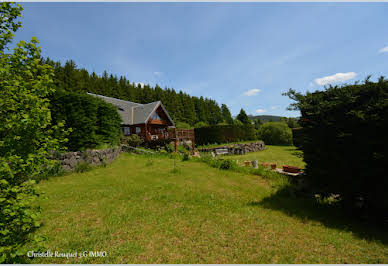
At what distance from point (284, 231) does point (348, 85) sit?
453 centimetres

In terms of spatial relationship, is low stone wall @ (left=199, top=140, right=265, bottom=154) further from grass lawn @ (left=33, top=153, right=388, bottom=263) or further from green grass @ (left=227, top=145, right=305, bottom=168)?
grass lawn @ (left=33, top=153, right=388, bottom=263)

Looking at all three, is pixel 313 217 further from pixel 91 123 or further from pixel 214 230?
pixel 91 123

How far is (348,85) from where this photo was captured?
490 centimetres

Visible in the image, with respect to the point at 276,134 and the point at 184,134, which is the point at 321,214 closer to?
the point at 184,134

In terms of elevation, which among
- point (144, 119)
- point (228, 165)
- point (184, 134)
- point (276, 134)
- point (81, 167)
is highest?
point (144, 119)

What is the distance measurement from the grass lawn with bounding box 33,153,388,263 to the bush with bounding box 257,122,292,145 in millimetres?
24886

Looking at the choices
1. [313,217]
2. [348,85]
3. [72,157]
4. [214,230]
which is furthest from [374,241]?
[72,157]

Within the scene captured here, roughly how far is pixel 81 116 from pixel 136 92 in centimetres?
4861

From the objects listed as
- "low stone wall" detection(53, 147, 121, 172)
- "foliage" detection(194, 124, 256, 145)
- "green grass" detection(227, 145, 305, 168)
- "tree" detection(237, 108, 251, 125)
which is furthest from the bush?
"low stone wall" detection(53, 147, 121, 172)

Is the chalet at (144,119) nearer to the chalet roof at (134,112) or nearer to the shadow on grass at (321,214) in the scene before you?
the chalet roof at (134,112)

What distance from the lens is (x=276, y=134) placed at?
29312mm

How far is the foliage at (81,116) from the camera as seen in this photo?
8.13m

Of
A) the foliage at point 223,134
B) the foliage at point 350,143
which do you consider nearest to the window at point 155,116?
the foliage at point 223,134

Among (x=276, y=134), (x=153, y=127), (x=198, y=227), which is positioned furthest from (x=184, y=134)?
(x=198, y=227)
